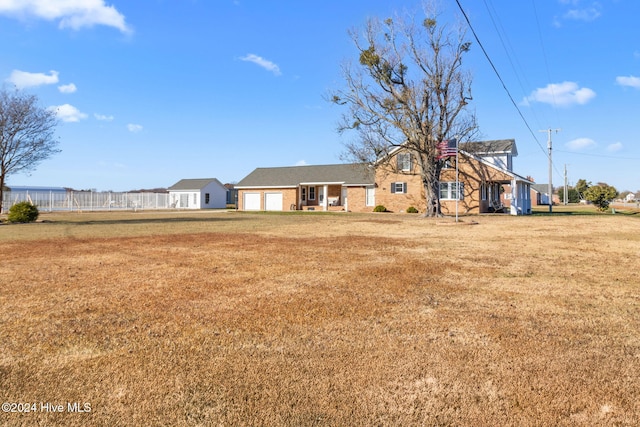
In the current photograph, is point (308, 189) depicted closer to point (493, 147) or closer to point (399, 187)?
point (399, 187)

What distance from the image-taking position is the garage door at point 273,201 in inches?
1686

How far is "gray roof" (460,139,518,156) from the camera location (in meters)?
33.4

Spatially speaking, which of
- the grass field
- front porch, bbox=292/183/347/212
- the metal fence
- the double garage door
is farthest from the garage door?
the grass field

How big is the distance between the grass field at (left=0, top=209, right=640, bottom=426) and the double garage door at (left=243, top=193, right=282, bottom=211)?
3472 cm

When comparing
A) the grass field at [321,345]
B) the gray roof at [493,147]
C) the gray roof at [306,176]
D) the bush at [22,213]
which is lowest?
the grass field at [321,345]

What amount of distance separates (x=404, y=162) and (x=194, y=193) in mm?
32059

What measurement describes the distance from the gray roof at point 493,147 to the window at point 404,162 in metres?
5.05

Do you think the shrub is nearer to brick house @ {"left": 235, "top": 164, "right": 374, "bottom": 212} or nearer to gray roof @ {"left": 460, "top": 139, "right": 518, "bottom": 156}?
brick house @ {"left": 235, "top": 164, "right": 374, "bottom": 212}

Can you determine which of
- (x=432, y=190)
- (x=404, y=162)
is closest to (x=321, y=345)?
(x=432, y=190)

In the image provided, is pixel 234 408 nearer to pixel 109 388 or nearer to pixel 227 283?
pixel 109 388

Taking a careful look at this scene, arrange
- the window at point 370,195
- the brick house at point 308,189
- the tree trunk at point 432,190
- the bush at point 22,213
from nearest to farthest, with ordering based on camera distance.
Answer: the bush at point 22,213, the tree trunk at point 432,190, the window at point 370,195, the brick house at point 308,189

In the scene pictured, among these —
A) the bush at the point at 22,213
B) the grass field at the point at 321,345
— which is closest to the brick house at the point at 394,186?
the bush at the point at 22,213

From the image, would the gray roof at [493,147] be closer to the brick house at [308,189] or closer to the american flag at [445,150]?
the american flag at [445,150]

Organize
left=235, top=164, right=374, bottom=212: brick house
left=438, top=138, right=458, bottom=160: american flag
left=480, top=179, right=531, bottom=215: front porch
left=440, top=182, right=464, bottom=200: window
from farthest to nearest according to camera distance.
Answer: left=235, top=164, right=374, bottom=212: brick house, left=440, top=182, right=464, bottom=200: window, left=480, top=179, right=531, bottom=215: front porch, left=438, top=138, right=458, bottom=160: american flag
